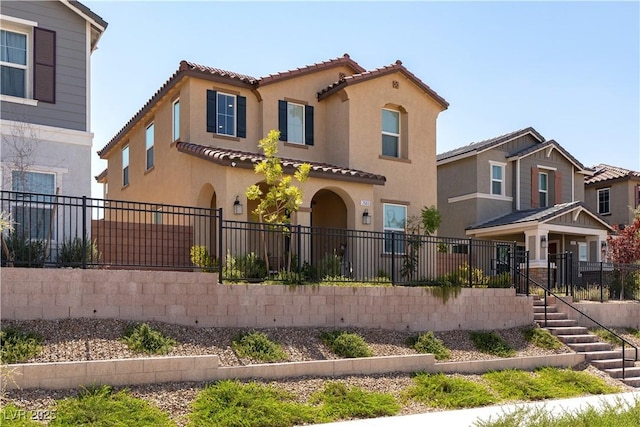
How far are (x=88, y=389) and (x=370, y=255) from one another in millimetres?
11103

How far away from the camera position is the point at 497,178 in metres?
27.0

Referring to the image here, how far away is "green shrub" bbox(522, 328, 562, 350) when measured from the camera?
15758mm

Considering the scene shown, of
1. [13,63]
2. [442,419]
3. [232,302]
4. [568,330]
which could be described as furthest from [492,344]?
[13,63]

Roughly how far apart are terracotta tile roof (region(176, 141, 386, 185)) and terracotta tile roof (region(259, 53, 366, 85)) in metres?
2.57

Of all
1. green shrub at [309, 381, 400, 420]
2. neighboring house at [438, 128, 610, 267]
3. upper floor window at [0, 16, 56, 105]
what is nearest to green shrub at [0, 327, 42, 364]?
green shrub at [309, 381, 400, 420]

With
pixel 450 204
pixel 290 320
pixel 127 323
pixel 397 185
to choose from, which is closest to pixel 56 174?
pixel 127 323

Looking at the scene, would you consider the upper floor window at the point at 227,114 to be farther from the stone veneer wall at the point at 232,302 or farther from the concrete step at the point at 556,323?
the concrete step at the point at 556,323

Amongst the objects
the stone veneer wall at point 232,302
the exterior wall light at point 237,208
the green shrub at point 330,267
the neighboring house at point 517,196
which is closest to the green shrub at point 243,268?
the stone veneer wall at point 232,302

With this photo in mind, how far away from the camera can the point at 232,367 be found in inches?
429

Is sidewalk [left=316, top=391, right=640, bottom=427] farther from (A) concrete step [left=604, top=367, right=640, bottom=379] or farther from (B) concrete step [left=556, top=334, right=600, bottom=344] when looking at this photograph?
(B) concrete step [left=556, top=334, right=600, bottom=344]

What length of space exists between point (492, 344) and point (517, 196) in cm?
1331

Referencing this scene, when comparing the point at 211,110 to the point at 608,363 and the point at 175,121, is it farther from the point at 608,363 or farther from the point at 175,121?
the point at 608,363

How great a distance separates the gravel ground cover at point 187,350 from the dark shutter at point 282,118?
8192 millimetres

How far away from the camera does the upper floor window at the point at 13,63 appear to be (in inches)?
575
